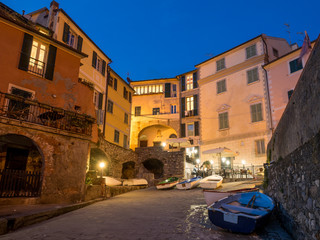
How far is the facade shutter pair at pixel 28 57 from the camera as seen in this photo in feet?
49.0

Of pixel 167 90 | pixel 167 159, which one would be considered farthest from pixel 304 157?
pixel 167 90

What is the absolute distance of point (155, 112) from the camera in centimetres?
3516

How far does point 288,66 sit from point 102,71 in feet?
59.4

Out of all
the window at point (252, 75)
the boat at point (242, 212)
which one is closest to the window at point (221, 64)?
the window at point (252, 75)

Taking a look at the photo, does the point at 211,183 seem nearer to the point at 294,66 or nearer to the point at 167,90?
the point at 294,66

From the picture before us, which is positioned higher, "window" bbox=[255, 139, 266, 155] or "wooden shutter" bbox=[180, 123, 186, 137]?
"wooden shutter" bbox=[180, 123, 186, 137]

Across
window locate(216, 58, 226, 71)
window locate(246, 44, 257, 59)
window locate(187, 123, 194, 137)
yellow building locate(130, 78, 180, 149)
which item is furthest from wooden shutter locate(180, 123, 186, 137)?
window locate(246, 44, 257, 59)

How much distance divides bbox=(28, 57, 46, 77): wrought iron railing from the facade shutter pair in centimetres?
27

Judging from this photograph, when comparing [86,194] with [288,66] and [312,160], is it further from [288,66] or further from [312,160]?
[288,66]

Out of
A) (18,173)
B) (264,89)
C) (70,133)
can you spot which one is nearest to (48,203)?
(18,173)

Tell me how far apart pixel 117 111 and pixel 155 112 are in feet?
31.2

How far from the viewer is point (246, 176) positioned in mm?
21734

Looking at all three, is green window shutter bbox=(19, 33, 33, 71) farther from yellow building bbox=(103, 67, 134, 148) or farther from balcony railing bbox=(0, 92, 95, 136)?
yellow building bbox=(103, 67, 134, 148)

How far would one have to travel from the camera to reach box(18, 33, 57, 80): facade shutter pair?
14.9 m
